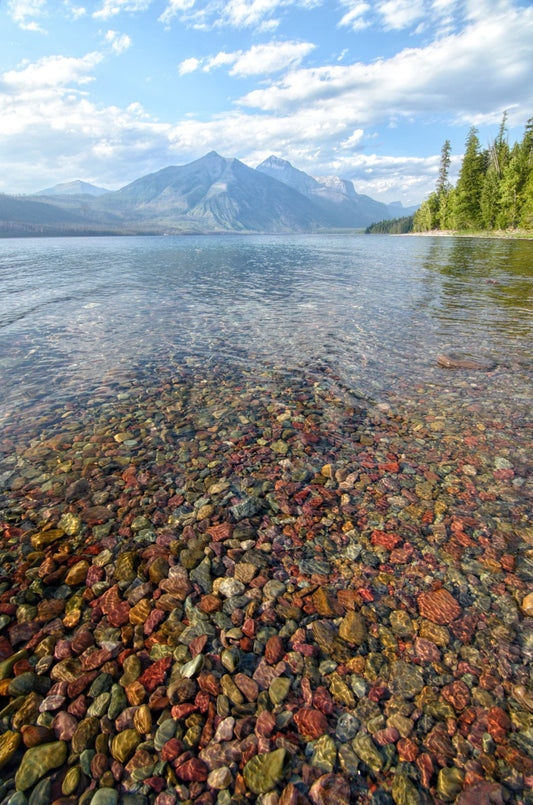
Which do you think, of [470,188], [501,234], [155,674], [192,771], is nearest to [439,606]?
[192,771]

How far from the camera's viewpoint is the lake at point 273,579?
12.5 ft

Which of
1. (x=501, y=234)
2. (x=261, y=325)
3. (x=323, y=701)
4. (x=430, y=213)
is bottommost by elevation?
(x=323, y=701)

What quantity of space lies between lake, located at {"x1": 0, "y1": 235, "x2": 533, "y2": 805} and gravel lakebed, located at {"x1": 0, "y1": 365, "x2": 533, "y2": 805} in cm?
3

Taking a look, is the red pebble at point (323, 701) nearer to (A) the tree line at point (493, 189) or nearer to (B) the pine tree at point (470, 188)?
(A) the tree line at point (493, 189)

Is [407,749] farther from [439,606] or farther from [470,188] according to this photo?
[470,188]

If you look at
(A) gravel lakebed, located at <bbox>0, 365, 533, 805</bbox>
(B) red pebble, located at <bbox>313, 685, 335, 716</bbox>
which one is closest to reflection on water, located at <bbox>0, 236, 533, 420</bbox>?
(A) gravel lakebed, located at <bbox>0, 365, 533, 805</bbox>

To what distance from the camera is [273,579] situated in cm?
587

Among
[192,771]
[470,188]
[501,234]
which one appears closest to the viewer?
[192,771]

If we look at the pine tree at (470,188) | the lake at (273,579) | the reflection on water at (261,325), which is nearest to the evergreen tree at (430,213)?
the pine tree at (470,188)

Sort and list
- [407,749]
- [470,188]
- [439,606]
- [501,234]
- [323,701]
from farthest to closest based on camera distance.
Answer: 1. [470,188]
2. [501,234]
3. [439,606]
4. [323,701]
5. [407,749]

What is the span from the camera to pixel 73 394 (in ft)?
42.9

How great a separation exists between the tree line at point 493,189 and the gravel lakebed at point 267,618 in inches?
4497

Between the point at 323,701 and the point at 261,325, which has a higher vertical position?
the point at 261,325

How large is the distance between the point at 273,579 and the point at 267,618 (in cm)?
67
